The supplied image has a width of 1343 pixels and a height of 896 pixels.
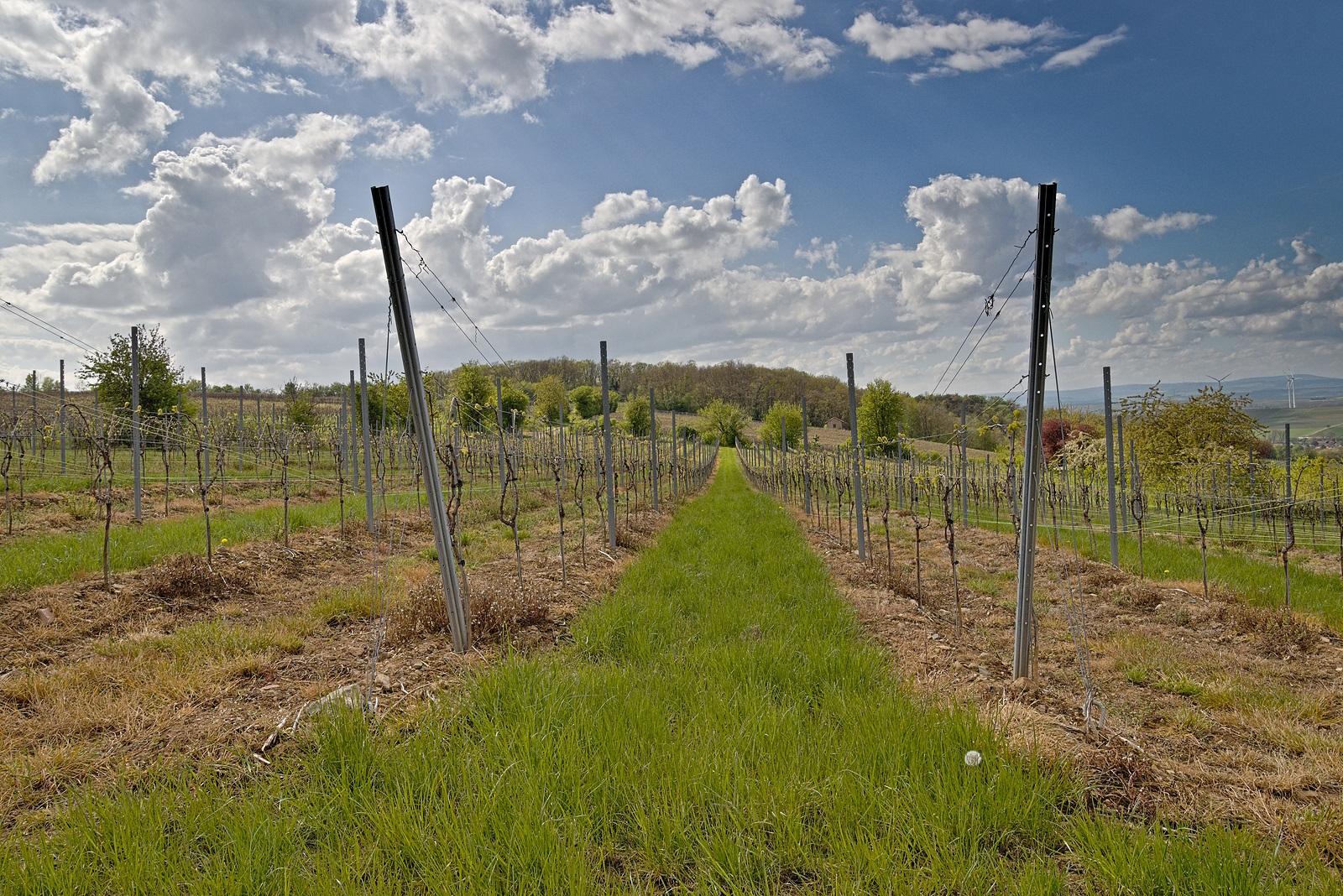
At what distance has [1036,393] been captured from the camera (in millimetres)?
4375

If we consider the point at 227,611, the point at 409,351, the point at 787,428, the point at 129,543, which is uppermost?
the point at 409,351

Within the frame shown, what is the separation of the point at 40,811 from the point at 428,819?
5.94 feet

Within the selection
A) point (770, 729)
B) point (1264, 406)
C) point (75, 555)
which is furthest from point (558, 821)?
point (1264, 406)

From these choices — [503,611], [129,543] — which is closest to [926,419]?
[503,611]

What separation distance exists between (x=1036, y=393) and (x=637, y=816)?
141 inches

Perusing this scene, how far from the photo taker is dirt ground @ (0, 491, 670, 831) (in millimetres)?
3373

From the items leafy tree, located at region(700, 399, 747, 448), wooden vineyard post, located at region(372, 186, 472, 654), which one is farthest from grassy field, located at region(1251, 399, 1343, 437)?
leafy tree, located at region(700, 399, 747, 448)

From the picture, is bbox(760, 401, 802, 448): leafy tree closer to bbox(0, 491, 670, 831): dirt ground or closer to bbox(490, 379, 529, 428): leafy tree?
bbox(490, 379, 529, 428): leafy tree

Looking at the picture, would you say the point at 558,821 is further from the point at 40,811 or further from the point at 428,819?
the point at 40,811

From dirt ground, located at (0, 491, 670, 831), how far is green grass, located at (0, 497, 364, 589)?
39 centimetres

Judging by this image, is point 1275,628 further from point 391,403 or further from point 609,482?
point 391,403

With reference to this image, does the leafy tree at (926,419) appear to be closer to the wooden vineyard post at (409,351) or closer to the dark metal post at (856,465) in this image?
the dark metal post at (856,465)

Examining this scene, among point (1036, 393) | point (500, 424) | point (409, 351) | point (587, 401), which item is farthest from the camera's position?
point (587, 401)

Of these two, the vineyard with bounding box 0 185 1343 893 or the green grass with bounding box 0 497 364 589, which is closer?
the vineyard with bounding box 0 185 1343 893
